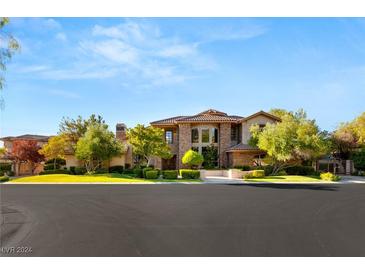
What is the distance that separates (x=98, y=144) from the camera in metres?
28.4

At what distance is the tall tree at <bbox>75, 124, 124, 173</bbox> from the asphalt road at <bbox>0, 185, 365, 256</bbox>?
16.6m

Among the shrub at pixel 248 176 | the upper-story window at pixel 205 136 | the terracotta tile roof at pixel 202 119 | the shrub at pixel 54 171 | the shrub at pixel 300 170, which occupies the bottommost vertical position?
the shrub at pixel 54 171

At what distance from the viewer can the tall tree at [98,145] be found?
92.6ft

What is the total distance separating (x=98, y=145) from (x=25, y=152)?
12.2 metres

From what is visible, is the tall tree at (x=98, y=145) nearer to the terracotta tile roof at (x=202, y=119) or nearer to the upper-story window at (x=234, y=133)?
the terracotta tile roof at (x=202, y=119)

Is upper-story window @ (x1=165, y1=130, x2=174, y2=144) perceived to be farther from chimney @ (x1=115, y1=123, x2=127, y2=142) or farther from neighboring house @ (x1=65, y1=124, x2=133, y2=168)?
chimney @ (x1=115, y1=123, x2=127, y2=142)

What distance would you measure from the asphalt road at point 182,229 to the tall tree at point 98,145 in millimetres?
16583

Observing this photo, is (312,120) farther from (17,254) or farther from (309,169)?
(17,254)

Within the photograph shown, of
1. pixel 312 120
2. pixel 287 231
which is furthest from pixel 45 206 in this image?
pixel 312 120

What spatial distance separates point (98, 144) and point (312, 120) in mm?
22619

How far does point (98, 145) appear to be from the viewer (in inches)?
1117

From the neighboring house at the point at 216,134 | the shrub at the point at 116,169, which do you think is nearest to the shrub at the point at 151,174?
the neighboring house at the point at 216,134

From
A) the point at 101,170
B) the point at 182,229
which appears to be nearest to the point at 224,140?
the point at 101,170

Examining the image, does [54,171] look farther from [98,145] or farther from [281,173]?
[281,173]
